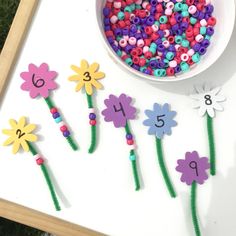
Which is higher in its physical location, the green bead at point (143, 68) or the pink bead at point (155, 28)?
the pink bead at point (155, 28)

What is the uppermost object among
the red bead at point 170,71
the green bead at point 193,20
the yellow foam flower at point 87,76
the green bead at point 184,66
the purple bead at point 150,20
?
the green bead at point 193,20

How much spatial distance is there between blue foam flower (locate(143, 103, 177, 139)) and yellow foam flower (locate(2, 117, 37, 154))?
16 cm

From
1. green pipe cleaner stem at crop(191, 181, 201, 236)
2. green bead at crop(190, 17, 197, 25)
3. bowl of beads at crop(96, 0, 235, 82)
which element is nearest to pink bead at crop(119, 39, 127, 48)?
bowl of beads at crop(96, 0, 235, 82)

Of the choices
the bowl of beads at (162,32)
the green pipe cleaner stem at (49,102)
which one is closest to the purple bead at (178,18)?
the bowl of beads at (162,32)

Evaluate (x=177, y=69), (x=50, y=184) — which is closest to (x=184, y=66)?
(x=177, y=69)

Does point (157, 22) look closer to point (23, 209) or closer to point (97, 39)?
point (97, 39)

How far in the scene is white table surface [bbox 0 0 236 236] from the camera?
56cm

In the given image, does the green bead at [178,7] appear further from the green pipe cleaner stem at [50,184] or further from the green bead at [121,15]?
the green pipe cleaner stem at [50,184]

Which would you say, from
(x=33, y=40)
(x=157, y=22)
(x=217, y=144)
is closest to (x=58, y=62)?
(x=33, y=40)

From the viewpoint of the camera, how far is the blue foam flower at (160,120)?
573mm

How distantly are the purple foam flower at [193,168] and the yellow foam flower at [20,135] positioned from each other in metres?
0.21

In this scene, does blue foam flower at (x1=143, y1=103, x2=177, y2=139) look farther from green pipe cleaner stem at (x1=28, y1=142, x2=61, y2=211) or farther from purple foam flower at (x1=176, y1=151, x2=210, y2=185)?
green pipe cleaner stem at (x1=28, y1=142, x2=61, y2=211)

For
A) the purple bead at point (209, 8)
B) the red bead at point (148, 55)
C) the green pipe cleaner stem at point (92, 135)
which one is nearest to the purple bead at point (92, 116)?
the green pipe cleaner stem at point (92, 135)

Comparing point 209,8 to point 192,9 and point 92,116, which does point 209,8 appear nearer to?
point 192,9
